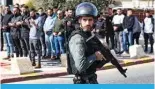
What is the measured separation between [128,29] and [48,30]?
3.46 m

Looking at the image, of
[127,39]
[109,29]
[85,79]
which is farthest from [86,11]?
[127,39]

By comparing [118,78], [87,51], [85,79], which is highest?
[87,51]

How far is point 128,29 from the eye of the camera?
1609 cm

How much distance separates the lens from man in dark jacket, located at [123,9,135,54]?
16.0 m

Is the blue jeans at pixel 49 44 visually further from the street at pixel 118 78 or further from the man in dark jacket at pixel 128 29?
the man in dark jacket at pixel 128 29

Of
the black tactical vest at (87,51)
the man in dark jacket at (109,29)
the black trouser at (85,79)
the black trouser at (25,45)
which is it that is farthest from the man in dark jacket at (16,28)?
the black tactical vest at (87,51)

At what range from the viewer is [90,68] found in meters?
4.02

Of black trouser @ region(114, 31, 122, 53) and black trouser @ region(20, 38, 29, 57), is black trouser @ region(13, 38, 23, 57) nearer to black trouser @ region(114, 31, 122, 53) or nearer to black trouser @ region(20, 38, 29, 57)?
black trouser @ region(20, 38, 29, 57)

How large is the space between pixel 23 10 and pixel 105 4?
3.04m

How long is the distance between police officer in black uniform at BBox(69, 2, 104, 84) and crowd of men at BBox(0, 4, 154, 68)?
23.6ft

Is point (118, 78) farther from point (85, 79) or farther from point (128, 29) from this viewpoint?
point (85, 79)

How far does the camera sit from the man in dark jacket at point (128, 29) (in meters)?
16.0

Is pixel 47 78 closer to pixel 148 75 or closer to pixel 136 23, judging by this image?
pixel 148 75

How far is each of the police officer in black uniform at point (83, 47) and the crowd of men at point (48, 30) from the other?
23.6 feet
